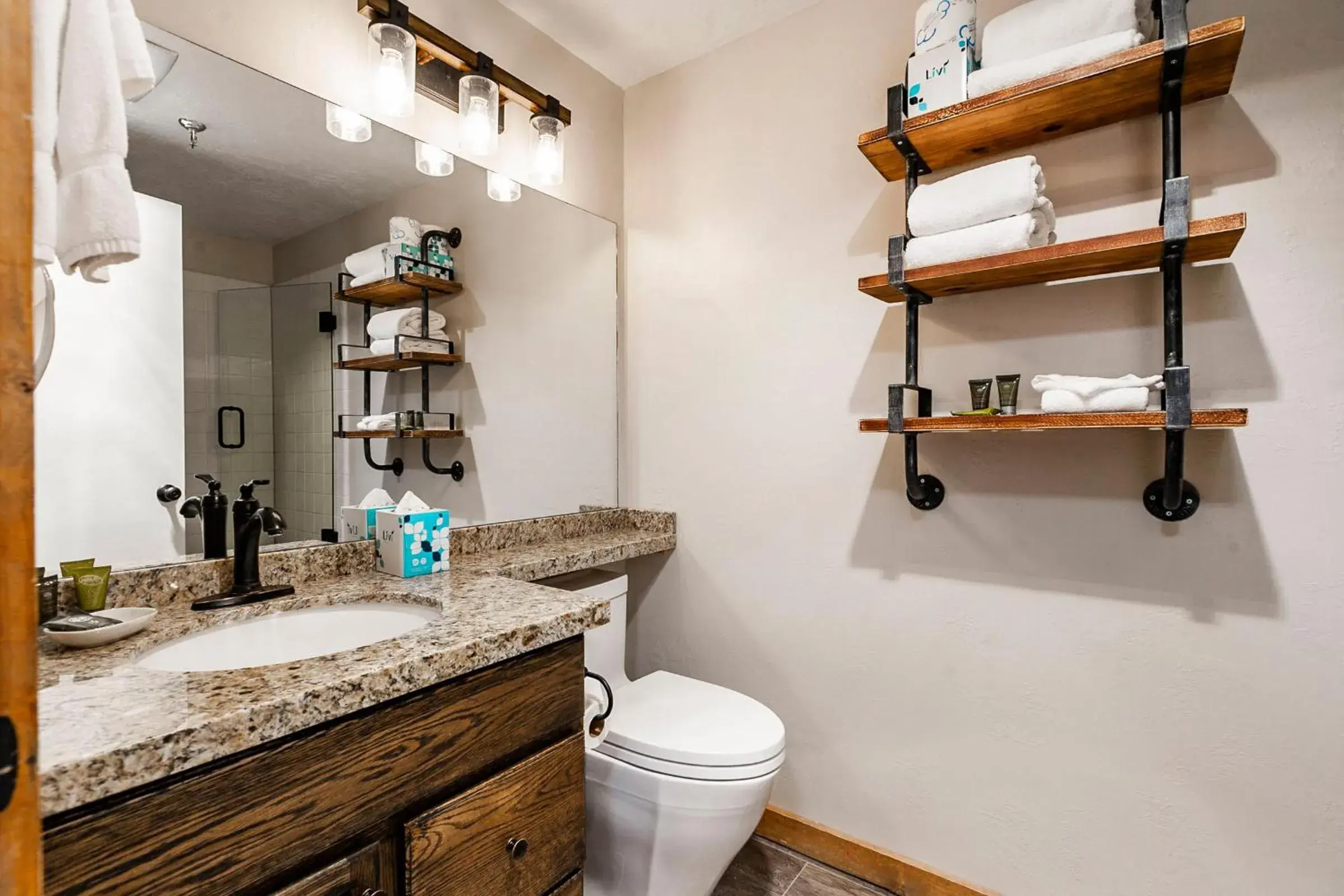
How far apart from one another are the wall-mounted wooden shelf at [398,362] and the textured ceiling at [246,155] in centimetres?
28

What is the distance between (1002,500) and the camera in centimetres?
148

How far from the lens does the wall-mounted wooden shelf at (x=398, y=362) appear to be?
143cm

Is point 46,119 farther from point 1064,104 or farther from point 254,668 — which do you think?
point 1064,104

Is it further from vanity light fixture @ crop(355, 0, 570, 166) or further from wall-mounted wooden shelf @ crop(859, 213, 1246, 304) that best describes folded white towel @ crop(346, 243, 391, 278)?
wall-mounted wooden shelf @ crop(859, 213, 1246, 304)

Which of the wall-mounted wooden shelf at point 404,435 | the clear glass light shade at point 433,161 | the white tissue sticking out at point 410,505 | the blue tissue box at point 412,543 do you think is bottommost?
the blue tissue box at point 412,543

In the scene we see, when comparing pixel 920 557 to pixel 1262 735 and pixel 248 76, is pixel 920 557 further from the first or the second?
pixel 248 76

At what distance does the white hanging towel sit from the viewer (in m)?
0.76

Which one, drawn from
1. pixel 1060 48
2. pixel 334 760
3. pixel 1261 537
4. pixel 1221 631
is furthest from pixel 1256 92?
pixel 334 760

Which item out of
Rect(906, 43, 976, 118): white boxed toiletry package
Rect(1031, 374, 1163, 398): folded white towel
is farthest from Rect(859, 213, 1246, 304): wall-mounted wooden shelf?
Rect(906, 43, 976, 118): white boxed toiletry package

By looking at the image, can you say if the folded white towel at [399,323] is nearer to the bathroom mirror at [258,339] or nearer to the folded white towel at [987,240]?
the bathroom mirror at [258,339]

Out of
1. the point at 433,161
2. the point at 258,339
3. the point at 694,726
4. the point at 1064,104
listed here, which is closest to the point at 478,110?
the point at 433,161

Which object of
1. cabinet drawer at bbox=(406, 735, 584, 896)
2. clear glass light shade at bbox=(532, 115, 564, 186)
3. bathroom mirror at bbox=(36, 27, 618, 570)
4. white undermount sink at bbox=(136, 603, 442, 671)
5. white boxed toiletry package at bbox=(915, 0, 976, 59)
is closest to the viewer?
cabinet drawer at bbox=(406, 735, 584, 896)

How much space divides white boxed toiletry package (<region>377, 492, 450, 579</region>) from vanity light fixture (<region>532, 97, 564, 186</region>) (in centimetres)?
102

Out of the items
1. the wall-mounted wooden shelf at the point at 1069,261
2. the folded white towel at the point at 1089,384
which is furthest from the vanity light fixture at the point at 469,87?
the folded white towel at the point at 1089,384
